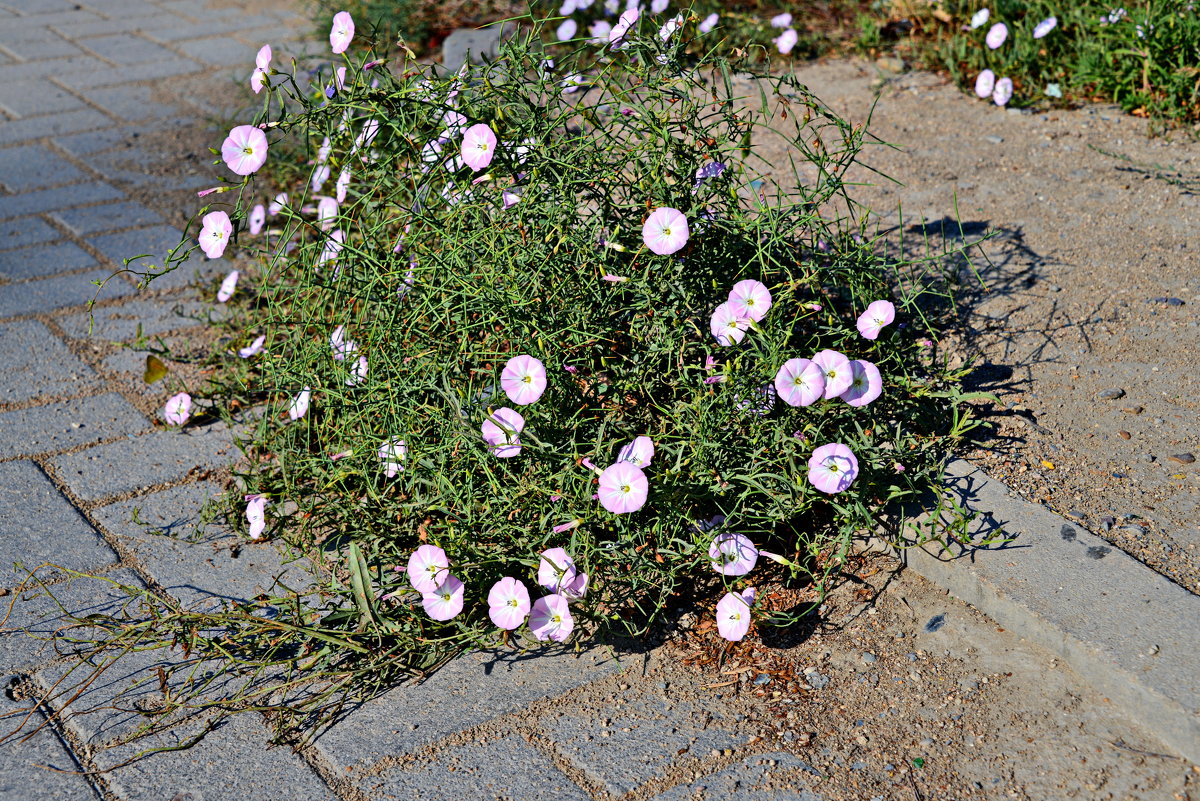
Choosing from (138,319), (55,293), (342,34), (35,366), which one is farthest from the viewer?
(55,293)

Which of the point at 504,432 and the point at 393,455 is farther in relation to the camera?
the point at 393,455

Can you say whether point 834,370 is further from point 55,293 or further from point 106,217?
point 106,217

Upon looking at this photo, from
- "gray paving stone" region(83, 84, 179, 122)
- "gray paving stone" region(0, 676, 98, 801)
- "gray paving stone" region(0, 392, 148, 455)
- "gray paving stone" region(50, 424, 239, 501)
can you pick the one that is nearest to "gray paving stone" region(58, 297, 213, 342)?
"gray paving stone" region(0, 392, 148, 455)

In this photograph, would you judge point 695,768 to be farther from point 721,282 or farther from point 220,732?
point 721,282

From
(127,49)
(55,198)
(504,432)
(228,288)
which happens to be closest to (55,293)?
(228,288)

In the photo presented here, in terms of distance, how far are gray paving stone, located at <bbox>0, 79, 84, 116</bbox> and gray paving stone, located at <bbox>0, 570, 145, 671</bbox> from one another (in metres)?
3.40

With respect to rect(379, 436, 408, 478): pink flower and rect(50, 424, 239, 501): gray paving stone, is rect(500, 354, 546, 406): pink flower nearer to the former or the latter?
rect(379, 436, 408, 478): pink flower

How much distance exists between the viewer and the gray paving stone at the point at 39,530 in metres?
2.02

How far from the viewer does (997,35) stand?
147 inches

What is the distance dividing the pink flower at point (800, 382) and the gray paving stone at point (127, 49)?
4.71 m

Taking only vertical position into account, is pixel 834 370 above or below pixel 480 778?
above

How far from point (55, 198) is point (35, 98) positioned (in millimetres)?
1349

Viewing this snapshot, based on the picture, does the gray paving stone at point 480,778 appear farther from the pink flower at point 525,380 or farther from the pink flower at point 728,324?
the pink flower at point 728,324

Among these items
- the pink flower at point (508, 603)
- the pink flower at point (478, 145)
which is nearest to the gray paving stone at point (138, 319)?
the pink flower at point (478, 145)
